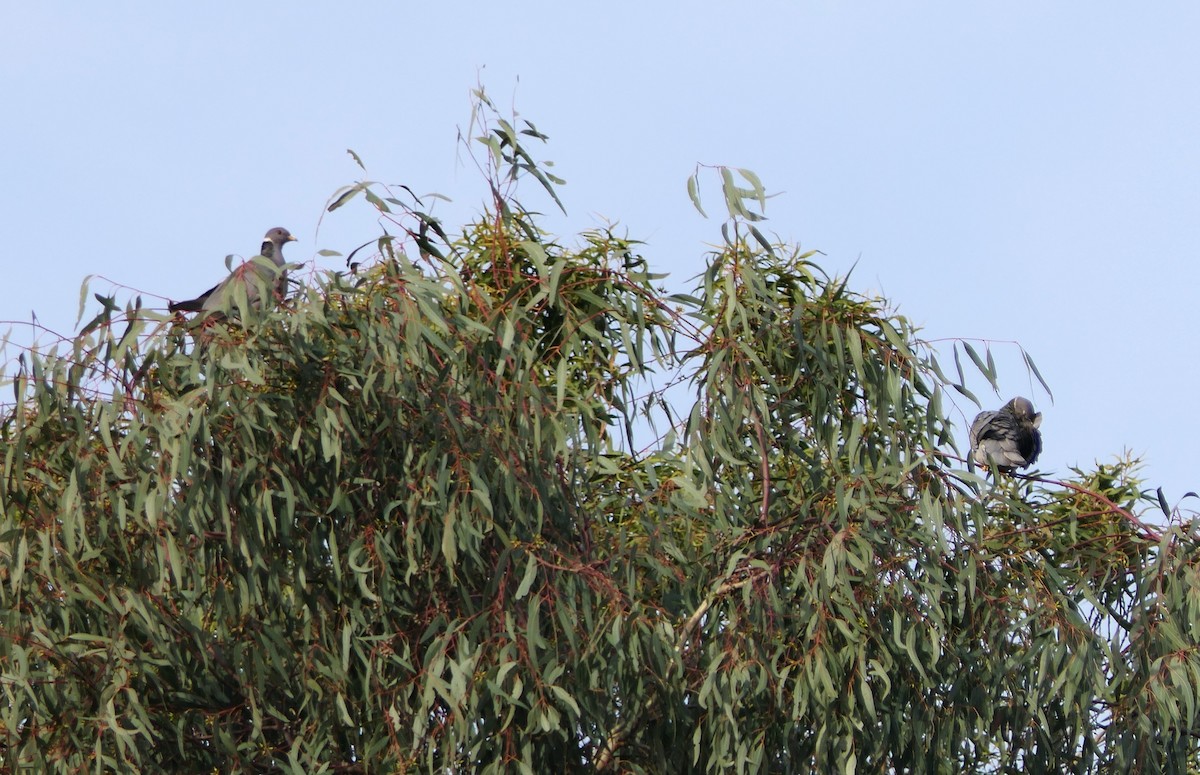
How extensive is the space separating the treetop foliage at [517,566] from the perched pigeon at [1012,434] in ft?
8.69

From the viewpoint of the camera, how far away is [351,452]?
564 centimetres

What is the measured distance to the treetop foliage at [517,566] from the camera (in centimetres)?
543

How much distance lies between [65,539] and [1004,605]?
340 centimetres

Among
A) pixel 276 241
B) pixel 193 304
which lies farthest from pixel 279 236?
pixel 193 304

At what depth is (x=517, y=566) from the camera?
561cm

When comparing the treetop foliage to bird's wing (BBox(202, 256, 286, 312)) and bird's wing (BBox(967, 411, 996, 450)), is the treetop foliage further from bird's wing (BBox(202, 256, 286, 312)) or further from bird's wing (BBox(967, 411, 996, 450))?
bird's wing (BBox(967, 411, 996, 450))

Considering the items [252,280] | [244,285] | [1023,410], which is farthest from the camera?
[1023,410]

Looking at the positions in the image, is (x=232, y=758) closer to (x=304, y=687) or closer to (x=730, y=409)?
(x=304, y=687)

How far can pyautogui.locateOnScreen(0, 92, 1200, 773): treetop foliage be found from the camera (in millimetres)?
5430

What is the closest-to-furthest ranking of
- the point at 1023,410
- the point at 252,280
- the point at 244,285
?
the point at 244,285
the point at 252,280
the point at 1023,410

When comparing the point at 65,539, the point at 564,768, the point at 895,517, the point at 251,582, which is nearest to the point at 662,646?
the point at 564,768

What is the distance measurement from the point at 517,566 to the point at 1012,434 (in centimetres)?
424

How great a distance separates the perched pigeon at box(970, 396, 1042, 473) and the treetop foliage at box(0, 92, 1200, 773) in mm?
2649

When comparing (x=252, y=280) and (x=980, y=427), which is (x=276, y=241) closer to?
(x=252, y=280)
